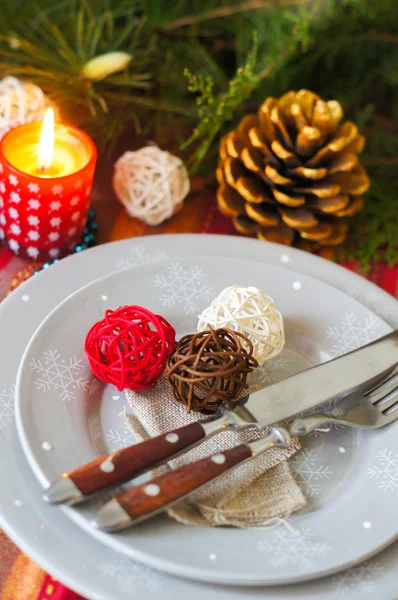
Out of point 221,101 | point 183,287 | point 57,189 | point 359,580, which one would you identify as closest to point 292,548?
point 359,580

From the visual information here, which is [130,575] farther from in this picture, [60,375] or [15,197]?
[15,197]

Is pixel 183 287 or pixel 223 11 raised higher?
pixel 223 11

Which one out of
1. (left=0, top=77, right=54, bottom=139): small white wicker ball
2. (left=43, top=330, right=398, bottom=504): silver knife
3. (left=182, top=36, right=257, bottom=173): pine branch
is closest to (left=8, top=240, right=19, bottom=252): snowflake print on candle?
(left=0, top=77, right=54, bottom=139): small white wicker ball

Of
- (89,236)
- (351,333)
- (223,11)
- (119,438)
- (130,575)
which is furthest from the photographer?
(223,11)

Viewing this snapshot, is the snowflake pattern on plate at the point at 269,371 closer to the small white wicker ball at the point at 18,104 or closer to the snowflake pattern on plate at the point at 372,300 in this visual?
the snowflake pattern on plate at the point at 372,300

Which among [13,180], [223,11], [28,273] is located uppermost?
[223,11]

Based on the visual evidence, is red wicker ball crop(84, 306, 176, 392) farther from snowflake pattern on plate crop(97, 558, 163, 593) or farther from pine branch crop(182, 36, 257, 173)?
pine branch crop(182, 36, 257, 173)
